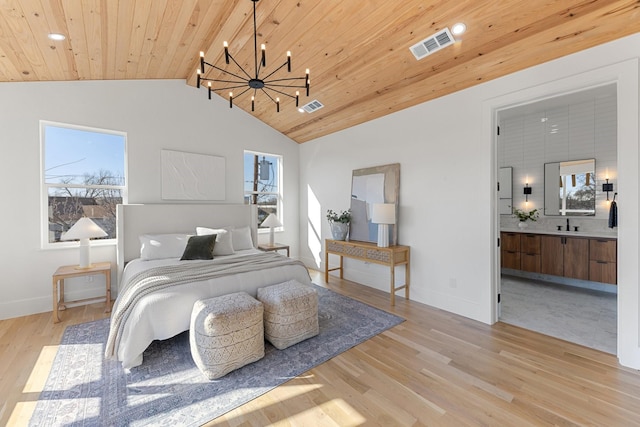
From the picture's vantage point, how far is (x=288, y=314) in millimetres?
2541

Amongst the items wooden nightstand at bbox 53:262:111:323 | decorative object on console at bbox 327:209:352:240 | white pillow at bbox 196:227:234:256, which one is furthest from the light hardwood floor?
decorative object on console at bbox 327:209:352:240

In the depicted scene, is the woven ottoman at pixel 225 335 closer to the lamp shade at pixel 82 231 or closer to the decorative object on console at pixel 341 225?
the lamp shade at pixel 82 231

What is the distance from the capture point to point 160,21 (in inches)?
110

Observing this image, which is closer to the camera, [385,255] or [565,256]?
[385,255]

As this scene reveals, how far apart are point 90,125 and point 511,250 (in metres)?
6.95

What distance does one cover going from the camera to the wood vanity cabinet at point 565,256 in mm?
4121

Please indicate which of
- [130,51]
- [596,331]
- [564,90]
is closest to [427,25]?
[564,90]

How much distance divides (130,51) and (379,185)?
367 centimetres

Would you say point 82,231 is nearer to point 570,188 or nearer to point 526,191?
point 526,191

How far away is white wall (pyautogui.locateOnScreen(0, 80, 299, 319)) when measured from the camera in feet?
10.8

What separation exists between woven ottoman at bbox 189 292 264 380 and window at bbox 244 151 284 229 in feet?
10.7

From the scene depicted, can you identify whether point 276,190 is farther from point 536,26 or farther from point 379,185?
point 536,26

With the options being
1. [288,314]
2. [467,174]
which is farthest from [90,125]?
[467,174]

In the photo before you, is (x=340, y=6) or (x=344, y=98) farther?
(x=344, y=98)
